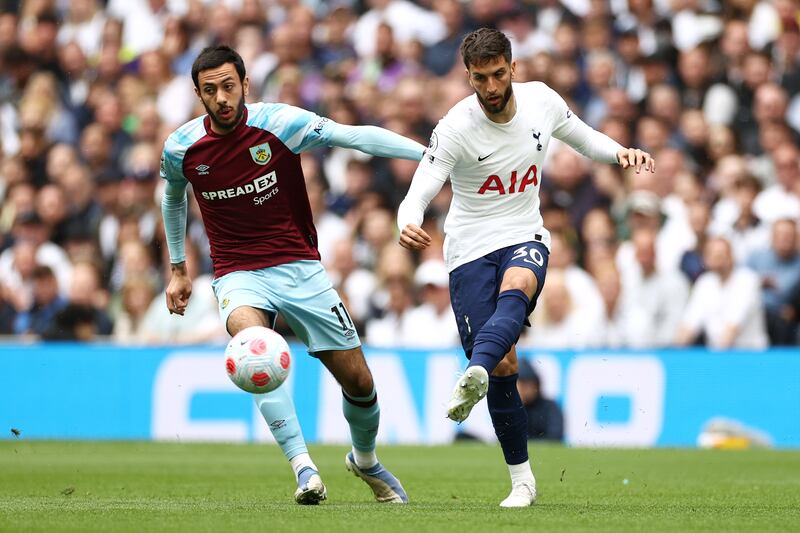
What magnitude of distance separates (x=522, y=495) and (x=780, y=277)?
7.18 meters

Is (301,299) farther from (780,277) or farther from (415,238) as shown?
(780,277)

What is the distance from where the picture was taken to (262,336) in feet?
26.4

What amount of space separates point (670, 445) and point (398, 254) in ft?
11.4

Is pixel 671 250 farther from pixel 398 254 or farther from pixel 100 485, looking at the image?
pixel 100 485

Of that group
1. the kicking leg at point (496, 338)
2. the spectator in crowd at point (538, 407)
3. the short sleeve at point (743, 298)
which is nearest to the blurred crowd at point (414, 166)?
the short sleeve at point (743, 298)

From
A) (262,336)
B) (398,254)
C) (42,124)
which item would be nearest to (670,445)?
(398,254)

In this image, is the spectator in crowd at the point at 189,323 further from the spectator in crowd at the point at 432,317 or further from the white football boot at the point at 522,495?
the white football boot at the point at 522,495

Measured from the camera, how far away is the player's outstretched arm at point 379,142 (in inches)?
336

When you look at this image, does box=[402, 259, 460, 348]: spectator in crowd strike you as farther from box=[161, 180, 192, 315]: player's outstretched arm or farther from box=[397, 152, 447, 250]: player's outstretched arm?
box=[397, 152, 447, 250]: player's outstretched arm

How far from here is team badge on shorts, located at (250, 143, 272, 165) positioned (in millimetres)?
8617

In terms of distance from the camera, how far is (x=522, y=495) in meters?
8.51

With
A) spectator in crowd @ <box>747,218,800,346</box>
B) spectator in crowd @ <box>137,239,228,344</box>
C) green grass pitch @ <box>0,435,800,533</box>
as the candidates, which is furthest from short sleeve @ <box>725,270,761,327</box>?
spectator in crowd @ <box>137,239,228,344</box>

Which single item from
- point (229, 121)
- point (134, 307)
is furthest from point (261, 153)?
point (134, 307)

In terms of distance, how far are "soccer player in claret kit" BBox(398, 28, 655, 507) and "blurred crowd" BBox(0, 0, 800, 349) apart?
6309 mm
